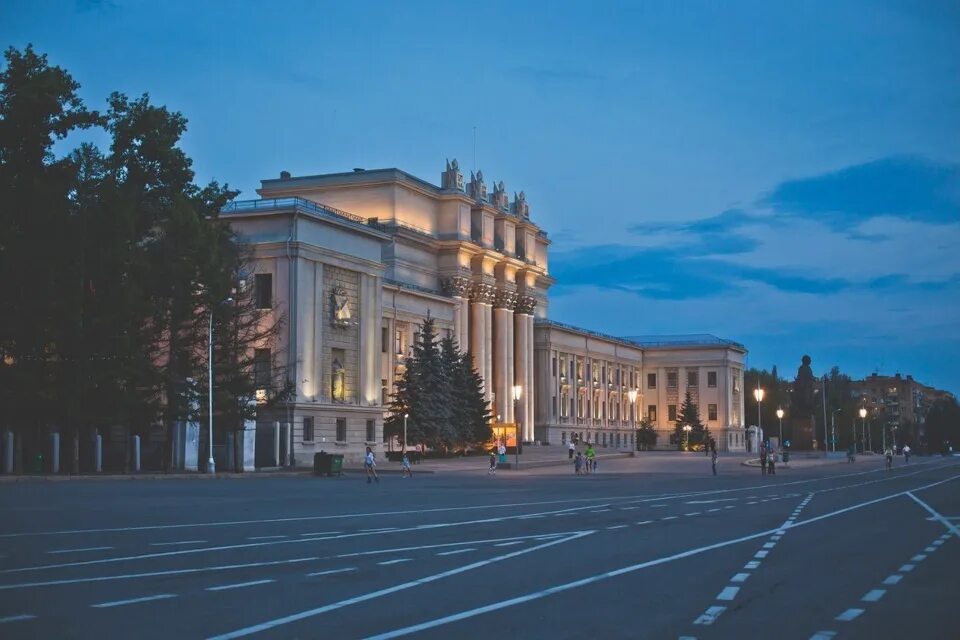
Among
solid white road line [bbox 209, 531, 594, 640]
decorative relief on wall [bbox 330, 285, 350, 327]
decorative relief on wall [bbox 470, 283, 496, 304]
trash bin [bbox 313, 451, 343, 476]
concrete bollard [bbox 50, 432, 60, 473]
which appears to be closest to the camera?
solid white road line [bbox 209, 531, 594, 640]

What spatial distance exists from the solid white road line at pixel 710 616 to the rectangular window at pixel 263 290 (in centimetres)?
5675

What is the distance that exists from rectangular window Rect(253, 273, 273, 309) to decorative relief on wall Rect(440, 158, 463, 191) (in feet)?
118

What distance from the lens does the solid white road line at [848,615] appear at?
10.8 m

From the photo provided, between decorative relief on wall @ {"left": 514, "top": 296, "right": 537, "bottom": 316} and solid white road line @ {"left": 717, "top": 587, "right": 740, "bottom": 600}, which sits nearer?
solid white road line @ {"left": 717, "top": 587, "right": 740, "bottom": 600}

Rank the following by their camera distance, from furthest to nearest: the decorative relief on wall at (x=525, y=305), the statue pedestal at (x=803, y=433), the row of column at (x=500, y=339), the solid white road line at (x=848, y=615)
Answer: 1. the decorative relief on wall at (x=525, y=305)
2. the statue pedestal at (x=803, y=433)
3. the row of column at (x=500, y=339)
4. the solid white road line at (x=848, y=615)

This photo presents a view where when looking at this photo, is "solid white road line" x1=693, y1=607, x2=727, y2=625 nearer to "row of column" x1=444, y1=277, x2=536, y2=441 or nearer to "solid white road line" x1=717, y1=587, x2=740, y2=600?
"solid white road line" x1=717, y1=587, x2=740, y2=600

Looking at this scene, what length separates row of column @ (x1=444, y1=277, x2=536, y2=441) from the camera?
98.8m

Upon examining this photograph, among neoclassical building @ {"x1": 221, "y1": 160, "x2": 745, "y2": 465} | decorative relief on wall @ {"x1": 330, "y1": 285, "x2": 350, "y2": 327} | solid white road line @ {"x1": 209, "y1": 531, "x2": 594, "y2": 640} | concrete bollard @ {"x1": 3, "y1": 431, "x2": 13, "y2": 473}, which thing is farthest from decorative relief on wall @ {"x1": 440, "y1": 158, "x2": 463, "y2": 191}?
solid white road line @ {"x1": 209, "y1": 531, "x2": 594, "y2": 640}

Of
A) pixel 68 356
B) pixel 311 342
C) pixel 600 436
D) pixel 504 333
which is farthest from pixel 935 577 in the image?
pixel 600 436

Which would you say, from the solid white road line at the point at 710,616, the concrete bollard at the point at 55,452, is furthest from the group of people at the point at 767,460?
the solid white road line at the point at 710,616

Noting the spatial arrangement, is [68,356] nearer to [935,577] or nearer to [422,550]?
[422,550]

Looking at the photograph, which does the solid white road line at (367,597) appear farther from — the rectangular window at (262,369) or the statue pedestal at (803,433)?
the statue pedestal at (803,433)

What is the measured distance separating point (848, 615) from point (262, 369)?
56.3 m

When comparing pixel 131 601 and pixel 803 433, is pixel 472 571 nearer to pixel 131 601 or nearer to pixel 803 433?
pixel 131 601
